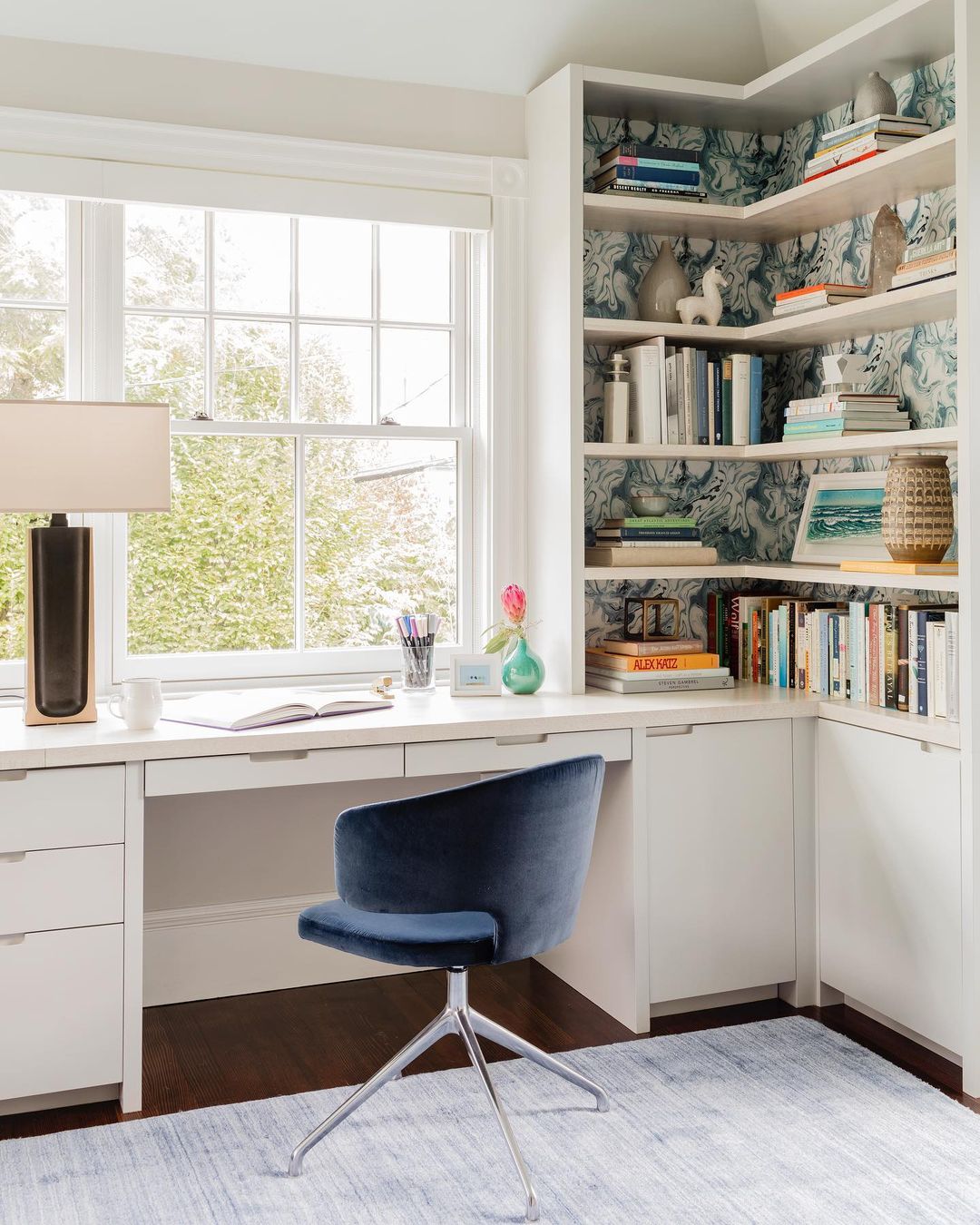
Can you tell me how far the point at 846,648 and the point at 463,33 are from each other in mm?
1977

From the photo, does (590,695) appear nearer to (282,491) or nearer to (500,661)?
(500,661)

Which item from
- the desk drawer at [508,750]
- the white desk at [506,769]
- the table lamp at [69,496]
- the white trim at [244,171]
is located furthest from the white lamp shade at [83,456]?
the desk drawer at [508,750]

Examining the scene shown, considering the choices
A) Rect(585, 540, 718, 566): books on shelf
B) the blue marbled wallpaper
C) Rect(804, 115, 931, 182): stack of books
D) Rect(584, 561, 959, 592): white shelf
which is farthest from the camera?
the blue marbled wallpaper

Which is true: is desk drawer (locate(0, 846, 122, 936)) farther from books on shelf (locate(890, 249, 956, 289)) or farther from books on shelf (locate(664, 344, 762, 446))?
books on shelf (locate(890, 249, 956, 289))

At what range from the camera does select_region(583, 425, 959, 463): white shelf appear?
294 cm

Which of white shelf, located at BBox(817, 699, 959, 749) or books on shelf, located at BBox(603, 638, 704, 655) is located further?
books on shelf, located at BBox(603, 638, 704, 655)

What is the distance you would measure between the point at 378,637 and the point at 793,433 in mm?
1313

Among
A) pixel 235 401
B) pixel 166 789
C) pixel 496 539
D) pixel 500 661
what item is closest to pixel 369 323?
pixel 235 401

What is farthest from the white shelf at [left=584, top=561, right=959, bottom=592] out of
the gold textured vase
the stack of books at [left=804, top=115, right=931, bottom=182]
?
the stack of books at [left=804, top=115, right=931, bottom=182]

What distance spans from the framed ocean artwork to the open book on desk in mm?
1328

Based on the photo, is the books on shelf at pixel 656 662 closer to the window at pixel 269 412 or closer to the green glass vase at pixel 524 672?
the green glass vase at pixel 524 672

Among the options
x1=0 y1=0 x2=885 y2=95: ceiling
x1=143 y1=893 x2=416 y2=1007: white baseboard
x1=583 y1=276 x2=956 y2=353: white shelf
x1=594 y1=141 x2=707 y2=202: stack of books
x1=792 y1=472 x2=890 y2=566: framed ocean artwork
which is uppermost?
x1=0 y1=0 x2=885 y2=95: ceiling

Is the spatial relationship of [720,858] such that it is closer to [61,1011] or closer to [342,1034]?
[342,1034]

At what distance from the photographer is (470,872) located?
216 cm
